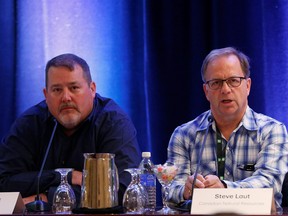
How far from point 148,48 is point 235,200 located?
1.89 metres

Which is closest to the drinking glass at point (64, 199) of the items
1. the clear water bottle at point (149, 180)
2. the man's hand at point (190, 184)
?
the clear water bottle at point (149, 180)

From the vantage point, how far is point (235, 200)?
2.12 metres

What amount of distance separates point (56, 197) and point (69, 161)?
2.95 feet

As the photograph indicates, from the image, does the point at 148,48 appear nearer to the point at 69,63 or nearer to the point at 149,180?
the point at 69,63

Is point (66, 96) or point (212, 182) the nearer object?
point (212, 182)

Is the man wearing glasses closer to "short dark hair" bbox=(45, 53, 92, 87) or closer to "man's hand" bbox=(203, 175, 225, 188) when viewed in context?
"man's hand" bbox=(203, 175, 225, 188)

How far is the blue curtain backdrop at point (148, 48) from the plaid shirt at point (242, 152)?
0.62m

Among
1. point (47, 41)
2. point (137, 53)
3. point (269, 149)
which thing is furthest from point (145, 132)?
point (269, 149)

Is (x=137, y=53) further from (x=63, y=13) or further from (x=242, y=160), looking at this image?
(x=242, y=160)

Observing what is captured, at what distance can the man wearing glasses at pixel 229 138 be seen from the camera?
2.91m

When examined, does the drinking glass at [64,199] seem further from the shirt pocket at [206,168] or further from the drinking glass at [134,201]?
the shirt pocket at [206,168]

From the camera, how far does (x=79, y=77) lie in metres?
3.29

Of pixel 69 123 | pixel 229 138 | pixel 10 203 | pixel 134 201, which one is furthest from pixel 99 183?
pixel 69 123

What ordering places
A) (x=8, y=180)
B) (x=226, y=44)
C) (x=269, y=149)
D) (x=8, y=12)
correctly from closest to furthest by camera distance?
(x=269, y=149) → (x=8, y=180) → (x=226, y=44) → (x=8, y=12)
